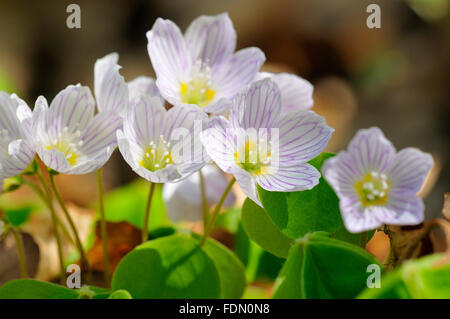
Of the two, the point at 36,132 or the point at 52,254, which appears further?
the point at 52,254

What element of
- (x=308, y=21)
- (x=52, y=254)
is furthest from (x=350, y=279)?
(x=308, y=21)

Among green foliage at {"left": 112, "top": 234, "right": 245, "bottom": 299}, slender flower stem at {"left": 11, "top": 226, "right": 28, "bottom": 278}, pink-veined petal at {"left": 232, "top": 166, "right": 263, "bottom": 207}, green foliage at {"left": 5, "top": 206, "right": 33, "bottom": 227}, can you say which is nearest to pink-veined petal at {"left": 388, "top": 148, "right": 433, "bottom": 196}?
pink-veined petal at {"left": 232, "top": 166, "right": 263, "bottom": 207}

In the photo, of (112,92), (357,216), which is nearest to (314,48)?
(112,92)

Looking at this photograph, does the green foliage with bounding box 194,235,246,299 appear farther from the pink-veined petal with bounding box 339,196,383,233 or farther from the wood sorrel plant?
the pink-veined petal with bounding box 339,196,383,233

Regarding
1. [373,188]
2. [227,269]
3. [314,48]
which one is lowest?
[227,269]

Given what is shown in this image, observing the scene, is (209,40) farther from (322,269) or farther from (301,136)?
(322,269)
